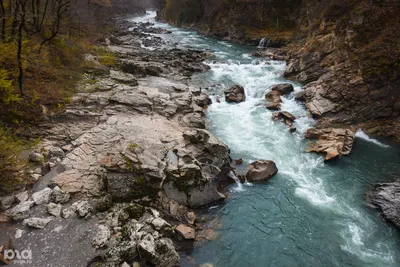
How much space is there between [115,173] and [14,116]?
5507 millimetres

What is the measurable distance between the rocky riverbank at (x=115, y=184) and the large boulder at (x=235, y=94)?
5538mm

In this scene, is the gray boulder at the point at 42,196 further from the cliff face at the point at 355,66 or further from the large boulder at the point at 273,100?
the cliff face at the point at 355,66

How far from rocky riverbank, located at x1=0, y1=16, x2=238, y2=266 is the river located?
1538mm

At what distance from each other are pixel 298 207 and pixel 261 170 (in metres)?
2.51

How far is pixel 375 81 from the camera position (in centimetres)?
1825

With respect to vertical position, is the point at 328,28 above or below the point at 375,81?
above

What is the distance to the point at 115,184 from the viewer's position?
10.0 metres

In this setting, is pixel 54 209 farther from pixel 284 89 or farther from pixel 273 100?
pixel 284 89

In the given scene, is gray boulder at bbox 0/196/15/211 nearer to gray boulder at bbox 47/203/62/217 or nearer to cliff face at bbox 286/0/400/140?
gray boulder at bbox 47/203/62/217

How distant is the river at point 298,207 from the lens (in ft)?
31.2

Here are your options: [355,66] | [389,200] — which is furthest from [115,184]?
[355,66]

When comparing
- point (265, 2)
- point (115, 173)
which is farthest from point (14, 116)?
point (265, 2)

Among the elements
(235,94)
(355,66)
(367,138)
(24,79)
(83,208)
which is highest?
(355,66)

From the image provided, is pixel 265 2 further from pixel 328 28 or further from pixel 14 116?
pixel 14 116
